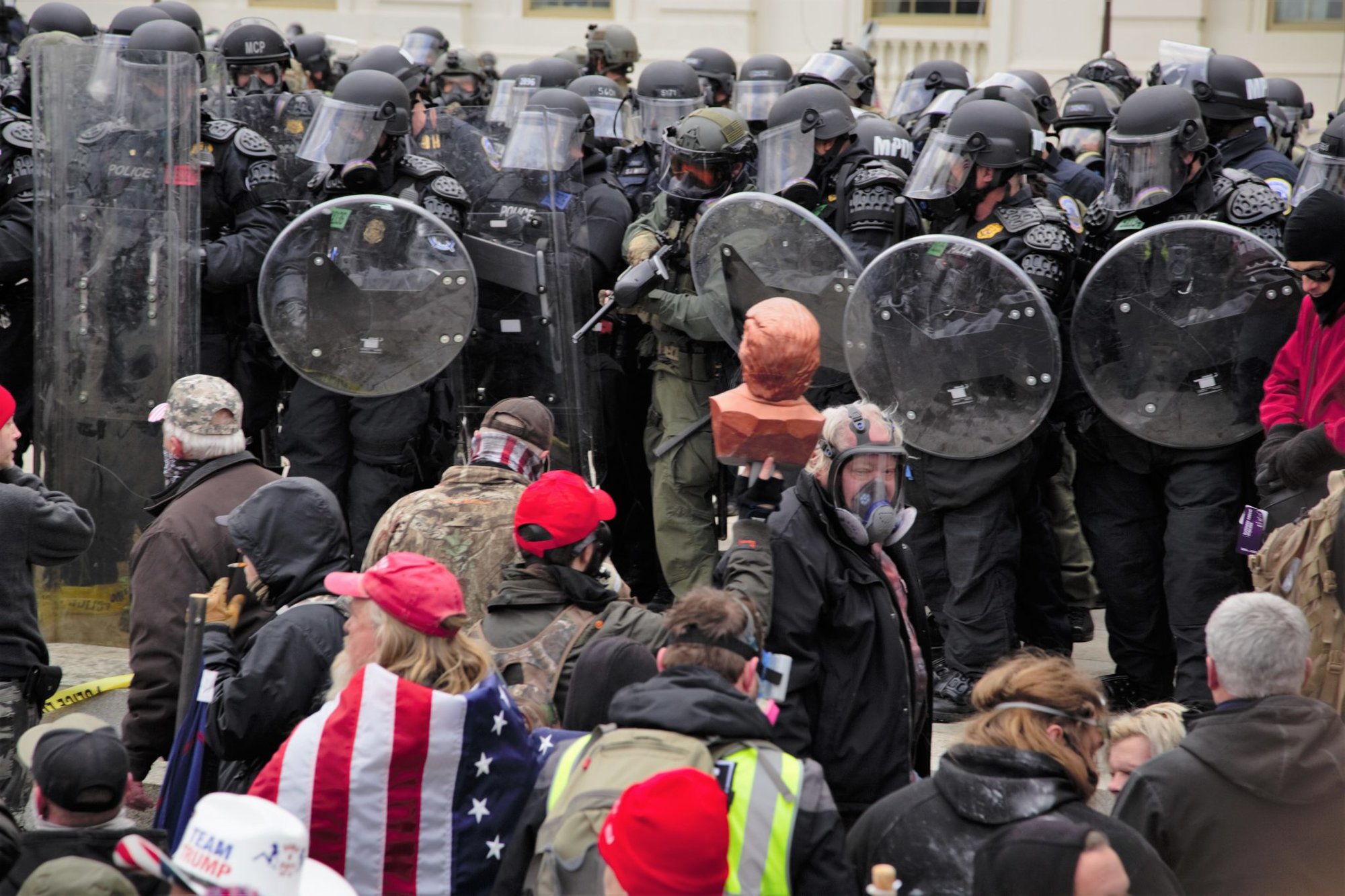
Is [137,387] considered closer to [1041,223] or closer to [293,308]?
[293,308]

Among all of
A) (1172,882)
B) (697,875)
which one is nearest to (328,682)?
(697,875)

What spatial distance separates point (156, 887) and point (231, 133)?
464 cm

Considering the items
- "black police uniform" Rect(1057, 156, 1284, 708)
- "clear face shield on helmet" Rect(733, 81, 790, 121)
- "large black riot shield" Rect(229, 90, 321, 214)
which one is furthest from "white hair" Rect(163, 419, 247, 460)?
"clear face shield on helmet" Rect(733, 81, 790, 121)

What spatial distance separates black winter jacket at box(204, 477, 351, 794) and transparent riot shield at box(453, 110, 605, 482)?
2.73 metres

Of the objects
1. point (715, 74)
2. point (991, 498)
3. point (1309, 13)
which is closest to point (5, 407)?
point (991, 498)

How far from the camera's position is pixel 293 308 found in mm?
6172

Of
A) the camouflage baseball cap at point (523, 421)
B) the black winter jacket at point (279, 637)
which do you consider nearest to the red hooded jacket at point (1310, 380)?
the camouflage baseball cap at point (523, 421)

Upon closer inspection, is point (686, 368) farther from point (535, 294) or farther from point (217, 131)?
point (217, 131)

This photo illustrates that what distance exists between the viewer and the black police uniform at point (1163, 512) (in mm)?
5258

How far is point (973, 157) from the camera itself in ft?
18.5

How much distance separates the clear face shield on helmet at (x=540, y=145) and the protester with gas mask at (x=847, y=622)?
305 centimetres

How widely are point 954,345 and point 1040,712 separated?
104 inches

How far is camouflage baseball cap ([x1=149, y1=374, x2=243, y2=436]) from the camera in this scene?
4.45 metres

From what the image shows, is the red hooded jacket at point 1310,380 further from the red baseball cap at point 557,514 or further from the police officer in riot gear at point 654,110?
the police officer in riot gear at point 654,110
